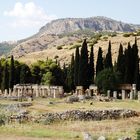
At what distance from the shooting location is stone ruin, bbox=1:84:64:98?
70688 millimetres

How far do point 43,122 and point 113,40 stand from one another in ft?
354

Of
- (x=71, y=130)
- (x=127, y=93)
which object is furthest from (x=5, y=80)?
(x=71, y=130)

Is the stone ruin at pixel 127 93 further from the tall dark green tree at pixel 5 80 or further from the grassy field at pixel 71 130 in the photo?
the grassy field at pixel 71 130

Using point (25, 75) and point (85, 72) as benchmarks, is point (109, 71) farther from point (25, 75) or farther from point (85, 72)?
point (25, 75)

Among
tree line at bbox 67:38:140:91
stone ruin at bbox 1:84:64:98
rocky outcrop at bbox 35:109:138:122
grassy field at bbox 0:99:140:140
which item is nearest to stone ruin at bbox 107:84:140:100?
tree line at bbox 67:38:140:91

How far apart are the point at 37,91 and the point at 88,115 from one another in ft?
116

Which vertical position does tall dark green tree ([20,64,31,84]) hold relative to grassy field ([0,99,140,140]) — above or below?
above

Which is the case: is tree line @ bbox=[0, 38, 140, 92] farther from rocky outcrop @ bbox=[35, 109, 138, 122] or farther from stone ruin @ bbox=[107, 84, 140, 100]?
rocky outcrop @ bbox=[35, 109, 138, 122]

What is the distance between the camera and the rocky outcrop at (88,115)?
123 ft

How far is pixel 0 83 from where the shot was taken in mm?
89000

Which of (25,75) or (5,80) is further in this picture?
(25,75)

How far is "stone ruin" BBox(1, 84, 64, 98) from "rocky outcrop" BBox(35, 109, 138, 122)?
2920cm

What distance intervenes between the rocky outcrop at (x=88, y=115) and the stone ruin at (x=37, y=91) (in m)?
29.2

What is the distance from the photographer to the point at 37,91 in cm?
7394
